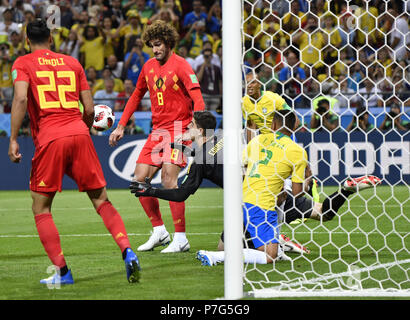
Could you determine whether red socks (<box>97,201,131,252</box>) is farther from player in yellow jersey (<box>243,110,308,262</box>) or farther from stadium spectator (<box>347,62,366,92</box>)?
stadium spectator (<box>347,62,366,92</box>)

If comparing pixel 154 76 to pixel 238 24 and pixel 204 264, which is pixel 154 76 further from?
pixel 238 24

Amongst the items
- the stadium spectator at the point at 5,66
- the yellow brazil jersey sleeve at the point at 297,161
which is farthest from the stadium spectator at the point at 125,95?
the yellow brazil jersey sleeve at the point at 297,161

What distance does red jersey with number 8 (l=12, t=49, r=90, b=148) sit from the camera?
5.09 m

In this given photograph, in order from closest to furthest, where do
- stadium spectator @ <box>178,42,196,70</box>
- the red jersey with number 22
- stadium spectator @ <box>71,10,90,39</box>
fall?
the red jersey with number 22
stadium spectator @ <box>178,42,196,70</box>
stadium spectator @ <box>71,10,90,39</box>

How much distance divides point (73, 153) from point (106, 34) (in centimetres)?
1151

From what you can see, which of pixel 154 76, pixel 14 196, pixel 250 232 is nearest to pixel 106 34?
pixel 14 196

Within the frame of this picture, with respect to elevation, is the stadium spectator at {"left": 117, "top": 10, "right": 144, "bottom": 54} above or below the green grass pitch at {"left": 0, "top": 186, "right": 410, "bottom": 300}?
above

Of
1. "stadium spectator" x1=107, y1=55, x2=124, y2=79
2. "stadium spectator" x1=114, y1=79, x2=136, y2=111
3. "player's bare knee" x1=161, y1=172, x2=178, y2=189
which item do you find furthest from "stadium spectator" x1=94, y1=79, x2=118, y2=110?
"player's bare knee" x1=161, y1=172, x2=178, y2=189

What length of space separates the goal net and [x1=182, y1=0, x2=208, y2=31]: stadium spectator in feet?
7.96

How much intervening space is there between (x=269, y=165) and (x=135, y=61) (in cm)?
1006

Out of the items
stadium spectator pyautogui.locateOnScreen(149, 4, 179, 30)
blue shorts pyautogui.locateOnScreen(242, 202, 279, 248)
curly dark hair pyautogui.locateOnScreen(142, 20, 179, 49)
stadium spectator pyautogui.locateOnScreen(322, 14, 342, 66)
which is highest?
stadium spectator pyautogui.locateOnScreen(149, 4, 179, 30)

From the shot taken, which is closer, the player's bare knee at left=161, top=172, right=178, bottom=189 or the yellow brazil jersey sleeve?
the yellow brazil jersey sleeve

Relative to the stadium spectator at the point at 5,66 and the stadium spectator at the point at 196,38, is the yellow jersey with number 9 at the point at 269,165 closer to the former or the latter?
the stadium spectator at the point at 196,38
